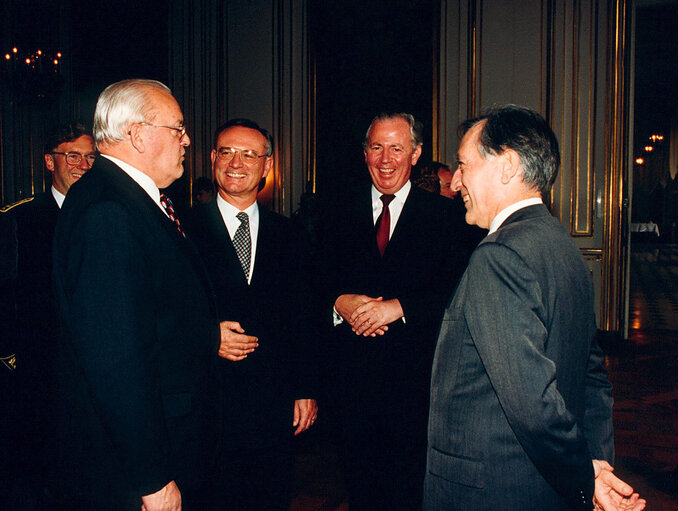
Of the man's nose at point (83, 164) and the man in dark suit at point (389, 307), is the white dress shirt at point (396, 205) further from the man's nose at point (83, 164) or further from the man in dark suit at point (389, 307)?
the man's nose at point (83, 164)

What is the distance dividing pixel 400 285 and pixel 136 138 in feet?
3.25

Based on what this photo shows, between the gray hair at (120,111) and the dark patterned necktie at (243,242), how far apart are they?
1.87 feet

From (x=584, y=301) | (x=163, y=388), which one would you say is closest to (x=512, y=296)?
(x=584, y=301)

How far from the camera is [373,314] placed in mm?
1753

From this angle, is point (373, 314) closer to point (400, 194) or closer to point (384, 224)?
point (384, 224)

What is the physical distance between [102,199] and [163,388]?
45cm

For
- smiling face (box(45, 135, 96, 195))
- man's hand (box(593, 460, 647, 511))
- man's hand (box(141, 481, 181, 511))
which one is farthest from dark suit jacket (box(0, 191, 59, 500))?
man's hand (box(593, 460, 647, 511))

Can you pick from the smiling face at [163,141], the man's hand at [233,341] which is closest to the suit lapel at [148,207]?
the smiling face at [163,141]

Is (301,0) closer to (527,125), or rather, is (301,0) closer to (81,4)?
(81,4)

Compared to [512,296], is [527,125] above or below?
above

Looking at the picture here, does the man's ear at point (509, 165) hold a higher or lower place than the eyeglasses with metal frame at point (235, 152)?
lower

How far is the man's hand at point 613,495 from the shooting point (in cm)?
109

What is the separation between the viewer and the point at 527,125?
1.10 metres

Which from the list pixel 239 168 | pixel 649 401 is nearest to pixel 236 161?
pixel 239 168
